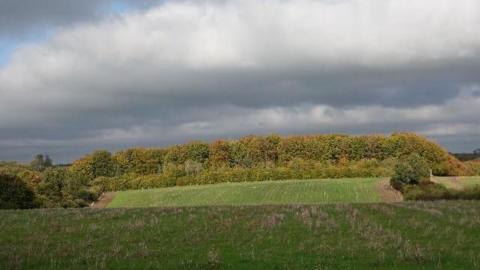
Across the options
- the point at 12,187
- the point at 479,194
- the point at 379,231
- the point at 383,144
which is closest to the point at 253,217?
the point at 379,231

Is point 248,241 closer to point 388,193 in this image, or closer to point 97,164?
point 388,193

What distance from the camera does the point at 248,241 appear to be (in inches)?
866

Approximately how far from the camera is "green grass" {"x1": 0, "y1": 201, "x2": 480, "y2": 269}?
54.6 ft

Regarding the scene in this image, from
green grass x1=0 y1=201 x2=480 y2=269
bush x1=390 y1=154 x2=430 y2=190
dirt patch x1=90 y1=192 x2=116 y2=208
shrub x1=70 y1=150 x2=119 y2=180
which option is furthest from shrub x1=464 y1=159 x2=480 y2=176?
green grass x1=0 y1=201 x2=480 y2=269

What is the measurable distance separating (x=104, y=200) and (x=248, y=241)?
9663 cm

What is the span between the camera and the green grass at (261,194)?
318ft

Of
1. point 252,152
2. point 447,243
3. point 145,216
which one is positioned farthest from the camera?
point 252,152

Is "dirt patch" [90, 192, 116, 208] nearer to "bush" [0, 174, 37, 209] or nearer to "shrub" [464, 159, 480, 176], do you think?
"bush" [0, 174, 37, 209]

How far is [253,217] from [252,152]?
14397 centimetres

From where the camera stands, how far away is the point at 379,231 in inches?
935

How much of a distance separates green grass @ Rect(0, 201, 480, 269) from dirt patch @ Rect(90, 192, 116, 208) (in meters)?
72.7

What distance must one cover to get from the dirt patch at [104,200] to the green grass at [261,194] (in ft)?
4.14

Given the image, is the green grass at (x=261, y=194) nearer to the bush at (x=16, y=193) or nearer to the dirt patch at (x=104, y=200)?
the dirt patch at (x=104, y=200)

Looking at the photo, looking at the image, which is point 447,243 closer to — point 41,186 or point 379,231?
point 379,231
